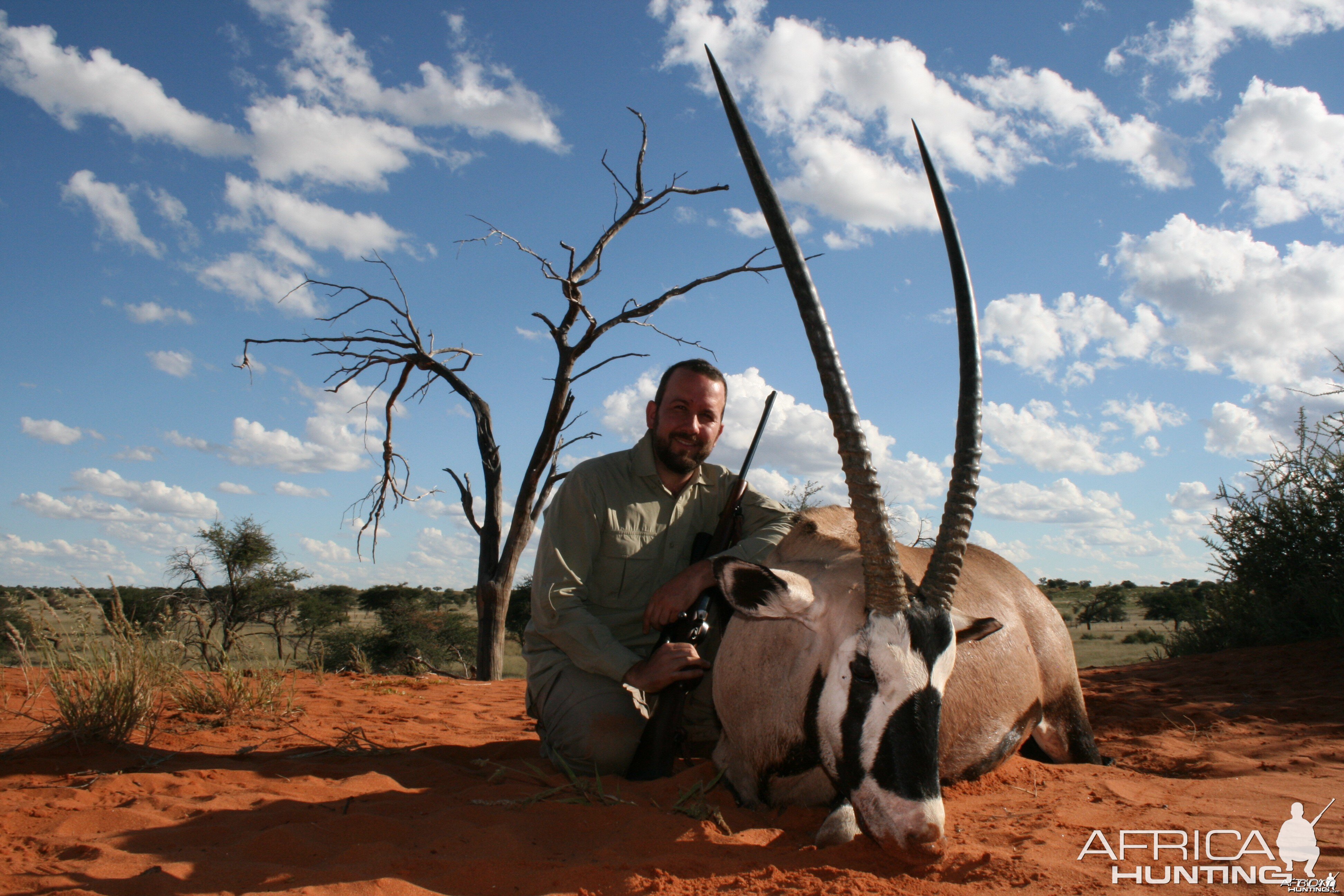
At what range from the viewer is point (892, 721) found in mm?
2580

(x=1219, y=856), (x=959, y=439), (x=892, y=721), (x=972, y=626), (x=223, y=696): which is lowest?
(x=1219, y=856)

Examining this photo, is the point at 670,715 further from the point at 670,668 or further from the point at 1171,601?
the point at 1171,601

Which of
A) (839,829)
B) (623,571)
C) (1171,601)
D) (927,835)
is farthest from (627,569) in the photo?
(1171,601)

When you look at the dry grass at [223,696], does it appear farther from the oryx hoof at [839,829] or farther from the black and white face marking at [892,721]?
the black and white face marking at [892,721]

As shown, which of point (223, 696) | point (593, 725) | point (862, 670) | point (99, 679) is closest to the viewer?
point (862, 670)

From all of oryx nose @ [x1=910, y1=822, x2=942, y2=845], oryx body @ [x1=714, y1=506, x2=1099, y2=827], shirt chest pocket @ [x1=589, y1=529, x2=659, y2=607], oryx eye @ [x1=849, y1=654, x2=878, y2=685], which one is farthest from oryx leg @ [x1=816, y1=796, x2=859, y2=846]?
shirt chest pocket @ [x1=589, y1=529, x2=659, y2=607]

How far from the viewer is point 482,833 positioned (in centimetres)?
295

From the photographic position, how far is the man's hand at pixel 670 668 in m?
3.71

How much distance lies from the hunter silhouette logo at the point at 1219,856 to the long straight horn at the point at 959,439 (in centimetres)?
104

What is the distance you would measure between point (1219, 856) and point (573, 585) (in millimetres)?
3040

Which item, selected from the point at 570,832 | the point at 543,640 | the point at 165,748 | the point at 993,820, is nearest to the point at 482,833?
the point at 570,832

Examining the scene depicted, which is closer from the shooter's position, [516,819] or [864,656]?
[864,656]

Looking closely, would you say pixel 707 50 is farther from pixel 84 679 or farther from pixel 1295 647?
pixel 1295 647

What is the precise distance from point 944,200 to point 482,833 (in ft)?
10.2
